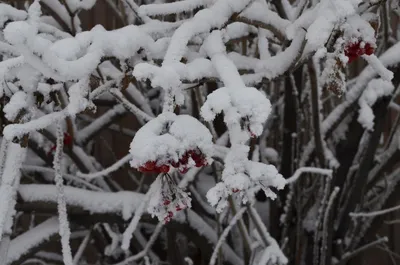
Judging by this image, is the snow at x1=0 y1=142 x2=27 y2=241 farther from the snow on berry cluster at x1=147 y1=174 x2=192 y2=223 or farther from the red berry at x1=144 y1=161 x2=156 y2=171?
the red berry at x1=144 y1=161 x2=156 y2=171

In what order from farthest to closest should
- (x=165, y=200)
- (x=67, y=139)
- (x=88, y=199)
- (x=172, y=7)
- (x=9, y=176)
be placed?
(x=67, y=139) → (x=88, y=199) → (x=9, y=176) → (x=172, y=7) → (x=165, y=200)

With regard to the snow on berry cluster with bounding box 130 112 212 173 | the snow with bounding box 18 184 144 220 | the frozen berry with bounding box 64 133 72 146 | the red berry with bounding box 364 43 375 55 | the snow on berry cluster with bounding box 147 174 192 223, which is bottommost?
the snow with bounding box 18 184 144 220

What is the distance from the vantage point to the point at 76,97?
96 cm

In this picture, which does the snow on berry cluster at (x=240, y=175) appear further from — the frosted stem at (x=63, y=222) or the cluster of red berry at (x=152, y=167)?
the frosted stem at (x=63, y=222)

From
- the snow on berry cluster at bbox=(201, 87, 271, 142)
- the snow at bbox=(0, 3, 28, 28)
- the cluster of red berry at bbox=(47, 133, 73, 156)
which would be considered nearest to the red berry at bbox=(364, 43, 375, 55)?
the snow on berry cluster at bbox=(201, 87, 271, 142)

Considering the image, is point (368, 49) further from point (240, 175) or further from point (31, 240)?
point (31, 240)

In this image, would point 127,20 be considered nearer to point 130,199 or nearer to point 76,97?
point 130,199

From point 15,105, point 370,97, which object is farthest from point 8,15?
point 370,97

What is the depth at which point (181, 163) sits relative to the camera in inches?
32.0

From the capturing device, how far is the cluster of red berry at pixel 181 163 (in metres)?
0.80

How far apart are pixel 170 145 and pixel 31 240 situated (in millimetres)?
1325

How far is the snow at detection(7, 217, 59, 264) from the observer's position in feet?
6.12

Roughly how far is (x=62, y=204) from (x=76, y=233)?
1519 mm

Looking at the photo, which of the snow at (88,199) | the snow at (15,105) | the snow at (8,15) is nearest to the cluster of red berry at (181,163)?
the snow at (15,105)
